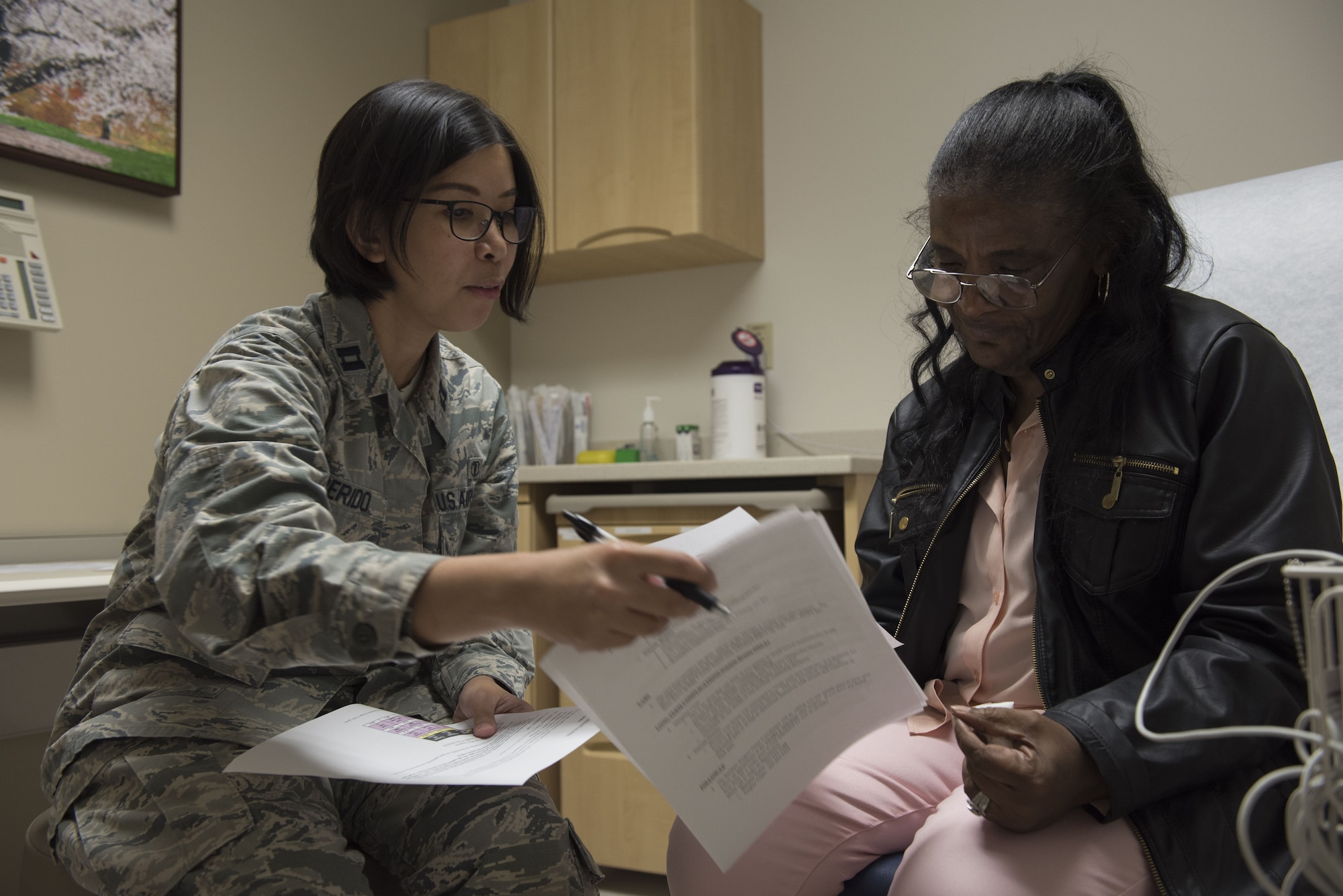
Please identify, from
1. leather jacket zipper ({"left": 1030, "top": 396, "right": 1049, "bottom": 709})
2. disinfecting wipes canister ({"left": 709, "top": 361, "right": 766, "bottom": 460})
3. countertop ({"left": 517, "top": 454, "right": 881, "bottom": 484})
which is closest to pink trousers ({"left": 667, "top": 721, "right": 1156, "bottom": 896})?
leather jacket zipper ({"left": 1030, "top": 396, "right": 1049, "bottom": 709})

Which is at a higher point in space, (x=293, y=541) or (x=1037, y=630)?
(x=293, y=541)

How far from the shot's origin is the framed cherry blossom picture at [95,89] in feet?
6.09

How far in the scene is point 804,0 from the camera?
275 centimetres

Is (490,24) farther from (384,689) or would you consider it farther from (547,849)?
(547,849)

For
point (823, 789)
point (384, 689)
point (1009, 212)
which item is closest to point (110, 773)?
point (384, 689)

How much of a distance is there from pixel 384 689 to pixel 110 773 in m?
0.30

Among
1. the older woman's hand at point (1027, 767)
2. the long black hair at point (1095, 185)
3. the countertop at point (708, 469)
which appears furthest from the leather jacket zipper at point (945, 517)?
the countertop at point (708, 469)

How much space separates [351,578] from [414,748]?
23cm

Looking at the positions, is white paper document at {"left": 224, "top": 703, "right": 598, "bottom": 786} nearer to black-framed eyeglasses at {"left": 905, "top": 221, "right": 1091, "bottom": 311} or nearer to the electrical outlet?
black-framed eyeglasses at {"left": 905, "top": 221, "right": 1091, "bottom": 311}

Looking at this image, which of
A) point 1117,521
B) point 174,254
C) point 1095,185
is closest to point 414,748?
point 1117,521

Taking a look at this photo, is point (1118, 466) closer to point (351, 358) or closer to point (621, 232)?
point (351, 358)

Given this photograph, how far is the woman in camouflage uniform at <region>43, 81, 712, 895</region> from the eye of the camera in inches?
29.4

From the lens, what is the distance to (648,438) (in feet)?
8.92

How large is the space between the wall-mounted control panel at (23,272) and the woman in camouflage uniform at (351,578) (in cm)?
100
